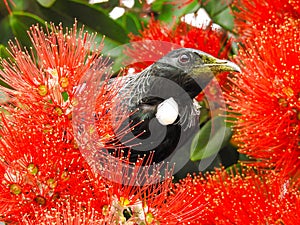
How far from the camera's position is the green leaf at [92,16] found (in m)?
1.11

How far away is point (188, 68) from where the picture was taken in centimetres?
75

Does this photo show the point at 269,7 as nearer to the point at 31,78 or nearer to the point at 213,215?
the point at 213,215

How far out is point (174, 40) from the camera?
1.05 m

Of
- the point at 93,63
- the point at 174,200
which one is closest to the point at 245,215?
the point at 174,200

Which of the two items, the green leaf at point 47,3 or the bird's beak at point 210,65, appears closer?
the bird's beak at point 210,65

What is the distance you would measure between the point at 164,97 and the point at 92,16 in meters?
0.42

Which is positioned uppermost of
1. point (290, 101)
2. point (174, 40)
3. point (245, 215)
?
point (174, 40)

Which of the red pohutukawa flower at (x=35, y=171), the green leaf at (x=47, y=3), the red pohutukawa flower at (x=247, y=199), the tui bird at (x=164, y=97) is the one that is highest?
the green leaf at (x=47, y=3)

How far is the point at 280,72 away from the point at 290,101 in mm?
45

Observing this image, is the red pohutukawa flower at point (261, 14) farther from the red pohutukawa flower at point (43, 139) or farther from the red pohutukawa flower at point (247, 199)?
the red pohutukawa flower at point (43, 139)

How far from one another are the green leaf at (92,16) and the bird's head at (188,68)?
39 cm

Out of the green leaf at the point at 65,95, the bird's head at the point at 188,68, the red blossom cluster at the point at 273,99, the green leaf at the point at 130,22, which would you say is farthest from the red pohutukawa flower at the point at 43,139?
the green leaf at the point at 130,22

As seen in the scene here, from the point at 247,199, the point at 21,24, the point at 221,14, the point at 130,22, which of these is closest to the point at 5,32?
the point at 21,24

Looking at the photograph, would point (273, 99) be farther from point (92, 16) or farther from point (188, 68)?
point (92, 16)
